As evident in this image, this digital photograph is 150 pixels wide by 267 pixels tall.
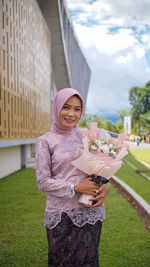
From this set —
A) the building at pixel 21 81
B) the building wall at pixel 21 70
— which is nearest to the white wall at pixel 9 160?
the building at pixel 21 81

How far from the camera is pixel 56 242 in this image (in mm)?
2199

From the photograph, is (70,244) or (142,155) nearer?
(70,244)

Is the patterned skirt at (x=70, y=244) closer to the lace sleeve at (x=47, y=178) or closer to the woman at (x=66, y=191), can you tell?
the woman at (x=66, y=191)

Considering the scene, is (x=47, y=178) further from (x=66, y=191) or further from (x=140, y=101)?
(x=140, y=101)

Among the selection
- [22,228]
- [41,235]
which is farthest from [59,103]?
[22,228]

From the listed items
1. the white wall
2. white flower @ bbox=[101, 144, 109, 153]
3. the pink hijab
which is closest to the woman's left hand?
white flower @ bbox=[101, 144, 109, 153]

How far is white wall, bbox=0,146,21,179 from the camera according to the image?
10.8 m

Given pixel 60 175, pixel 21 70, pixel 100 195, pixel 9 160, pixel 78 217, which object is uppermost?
pixel 21 70

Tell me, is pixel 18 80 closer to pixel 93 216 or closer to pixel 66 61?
pixel 93 216

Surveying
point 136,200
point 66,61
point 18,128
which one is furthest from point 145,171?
point 66,61

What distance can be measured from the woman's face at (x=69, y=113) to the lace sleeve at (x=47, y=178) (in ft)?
0.55

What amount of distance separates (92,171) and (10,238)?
3.01m

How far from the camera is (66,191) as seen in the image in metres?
2.10

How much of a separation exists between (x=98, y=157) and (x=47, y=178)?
0.32 metres
